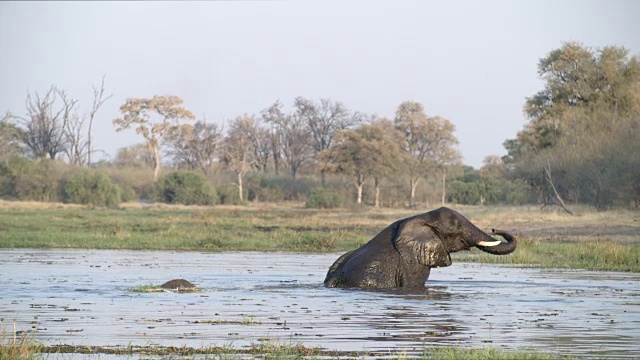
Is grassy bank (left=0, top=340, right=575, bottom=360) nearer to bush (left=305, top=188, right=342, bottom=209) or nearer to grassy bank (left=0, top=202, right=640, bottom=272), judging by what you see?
grassy bank (left=0, top=202, right=640, bottom=272)

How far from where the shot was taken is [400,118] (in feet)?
341

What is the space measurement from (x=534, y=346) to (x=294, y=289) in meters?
7.71

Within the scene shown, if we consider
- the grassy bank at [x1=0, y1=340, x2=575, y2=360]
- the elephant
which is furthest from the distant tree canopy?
the grassy bank at [x1=0, y1=340, x2=575, y2=360]

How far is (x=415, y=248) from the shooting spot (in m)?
18.1

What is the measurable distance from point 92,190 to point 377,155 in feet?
82.5

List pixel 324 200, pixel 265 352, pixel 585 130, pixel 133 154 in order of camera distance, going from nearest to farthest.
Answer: pixel 265 352, pixel 585 130, pixel 324 200, pixel 133 154

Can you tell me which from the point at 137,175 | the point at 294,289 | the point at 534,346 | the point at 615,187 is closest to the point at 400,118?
the point at 137,175

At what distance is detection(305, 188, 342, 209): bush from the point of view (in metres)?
81.2

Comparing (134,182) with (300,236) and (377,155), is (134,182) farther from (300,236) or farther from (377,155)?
(300,236)

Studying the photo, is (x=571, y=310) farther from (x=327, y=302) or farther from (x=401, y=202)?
(x=401, y=202)

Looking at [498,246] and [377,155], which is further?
[377,155]

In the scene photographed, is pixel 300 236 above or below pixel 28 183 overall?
below

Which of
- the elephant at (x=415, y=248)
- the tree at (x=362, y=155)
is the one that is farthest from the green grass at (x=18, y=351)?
the tree at (x=362, y=155)

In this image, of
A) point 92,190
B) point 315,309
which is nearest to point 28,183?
point 92,190
